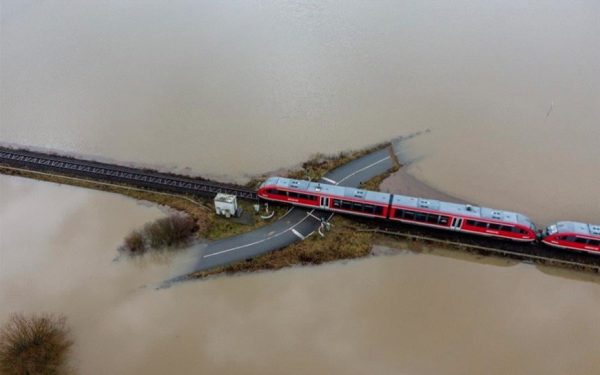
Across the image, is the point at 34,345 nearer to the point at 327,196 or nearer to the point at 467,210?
the point at 327,196

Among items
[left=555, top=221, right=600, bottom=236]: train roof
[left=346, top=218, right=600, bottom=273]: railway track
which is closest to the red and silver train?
[left=555, top=221, right=600, bottom=236]: train roof

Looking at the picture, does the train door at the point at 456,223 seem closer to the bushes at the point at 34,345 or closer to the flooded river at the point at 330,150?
the flooded river at the point at 330,150

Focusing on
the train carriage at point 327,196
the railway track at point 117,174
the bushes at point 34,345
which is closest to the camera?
the bushes at point 34,345

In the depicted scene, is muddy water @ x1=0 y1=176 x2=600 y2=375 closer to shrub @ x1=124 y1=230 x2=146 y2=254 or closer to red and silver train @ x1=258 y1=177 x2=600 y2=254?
shrub @ x1=124 y1=230 x2=146 y2=254

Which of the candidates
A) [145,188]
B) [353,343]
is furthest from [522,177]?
[145,188]

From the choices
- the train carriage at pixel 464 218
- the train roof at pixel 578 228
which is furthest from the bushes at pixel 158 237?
the train roof at pixel 578 228

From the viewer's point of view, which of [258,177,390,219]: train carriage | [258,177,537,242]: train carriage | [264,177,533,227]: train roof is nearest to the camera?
[258,177,537,242]: train carriage
